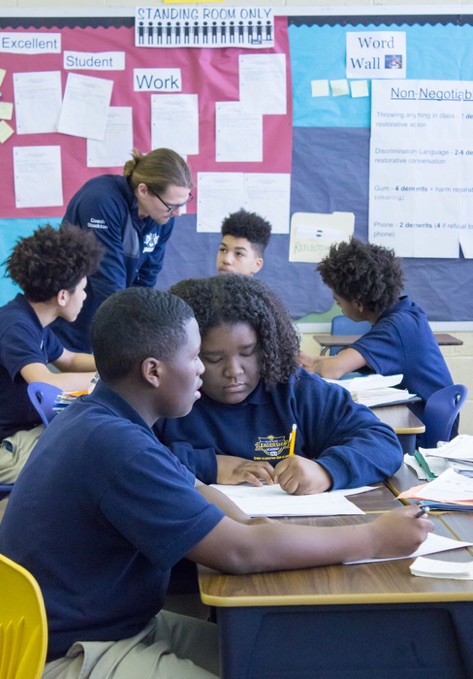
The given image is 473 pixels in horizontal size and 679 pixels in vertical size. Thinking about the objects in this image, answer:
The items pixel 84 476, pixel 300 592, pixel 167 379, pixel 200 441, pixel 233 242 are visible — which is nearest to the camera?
pixel 300 592

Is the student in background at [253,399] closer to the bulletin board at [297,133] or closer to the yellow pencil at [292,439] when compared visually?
the yellow pencil at [292,439]

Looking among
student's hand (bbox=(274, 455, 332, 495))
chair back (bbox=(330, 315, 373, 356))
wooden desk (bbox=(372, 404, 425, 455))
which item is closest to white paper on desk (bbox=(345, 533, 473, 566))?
student's hand (bbox=(274, 455, 332, 495))

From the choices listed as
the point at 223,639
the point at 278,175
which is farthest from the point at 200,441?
the point at 278,175

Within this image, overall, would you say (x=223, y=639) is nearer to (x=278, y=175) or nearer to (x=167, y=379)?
(x=167, y=379)

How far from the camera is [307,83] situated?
4.37 m

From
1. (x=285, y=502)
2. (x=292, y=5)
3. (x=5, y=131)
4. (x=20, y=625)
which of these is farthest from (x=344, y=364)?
(x=5, y=131)

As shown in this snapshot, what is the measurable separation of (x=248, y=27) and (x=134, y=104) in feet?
2.26

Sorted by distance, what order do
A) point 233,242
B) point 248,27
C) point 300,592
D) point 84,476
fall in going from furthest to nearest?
point 248,27
point 233,242
point 84,476
point 300,592

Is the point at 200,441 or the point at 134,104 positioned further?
the point at 134,104

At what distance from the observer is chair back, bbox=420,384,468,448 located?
8.43 feet

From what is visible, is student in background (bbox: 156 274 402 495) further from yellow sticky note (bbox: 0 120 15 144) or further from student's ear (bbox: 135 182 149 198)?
yellow sticky note (bbox: 0 120 15 144)

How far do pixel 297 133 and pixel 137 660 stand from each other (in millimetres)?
3491

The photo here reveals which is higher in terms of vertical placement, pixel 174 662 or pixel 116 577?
pixel 116 577

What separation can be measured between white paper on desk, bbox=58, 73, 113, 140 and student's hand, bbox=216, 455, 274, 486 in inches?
116
